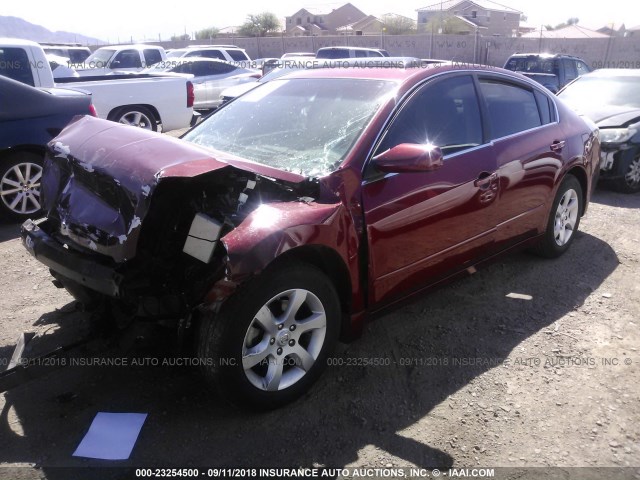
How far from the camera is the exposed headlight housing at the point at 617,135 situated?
23.6 ft

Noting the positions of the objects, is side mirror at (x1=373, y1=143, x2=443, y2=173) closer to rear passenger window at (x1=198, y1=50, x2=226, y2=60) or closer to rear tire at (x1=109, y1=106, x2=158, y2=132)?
rear tire at (x1=109, y1=106, x2=158, y2=132)

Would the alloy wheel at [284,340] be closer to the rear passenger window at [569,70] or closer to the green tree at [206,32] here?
the rear passenger window at [569,70]

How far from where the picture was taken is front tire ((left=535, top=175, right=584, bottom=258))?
4723 millimetres

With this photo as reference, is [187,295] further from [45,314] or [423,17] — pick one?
[423,17]

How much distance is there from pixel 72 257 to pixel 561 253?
413 cm

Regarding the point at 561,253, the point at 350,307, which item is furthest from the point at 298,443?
the point at 561,253

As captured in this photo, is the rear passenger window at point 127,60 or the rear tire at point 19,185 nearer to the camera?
the rear tire at point 19,185

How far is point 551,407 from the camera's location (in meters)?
2.99

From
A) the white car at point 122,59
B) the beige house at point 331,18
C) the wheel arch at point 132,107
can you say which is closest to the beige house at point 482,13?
the beige house at point 331,18

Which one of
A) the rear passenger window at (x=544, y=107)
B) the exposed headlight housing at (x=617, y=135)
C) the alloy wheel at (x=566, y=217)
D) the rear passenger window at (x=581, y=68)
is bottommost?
the alloy wheel at (x=566, y=217)

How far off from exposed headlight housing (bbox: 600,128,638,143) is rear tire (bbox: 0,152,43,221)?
6.97 meters

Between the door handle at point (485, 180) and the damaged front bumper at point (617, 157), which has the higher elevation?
the door handle at point (485, 180)

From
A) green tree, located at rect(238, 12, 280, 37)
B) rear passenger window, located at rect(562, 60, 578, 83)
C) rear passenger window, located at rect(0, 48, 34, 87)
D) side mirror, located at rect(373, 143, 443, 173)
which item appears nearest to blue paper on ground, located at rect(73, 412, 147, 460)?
side mirror, located at rect(373, 143, 443, 173)

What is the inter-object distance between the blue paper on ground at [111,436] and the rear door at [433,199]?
1.47 metres
